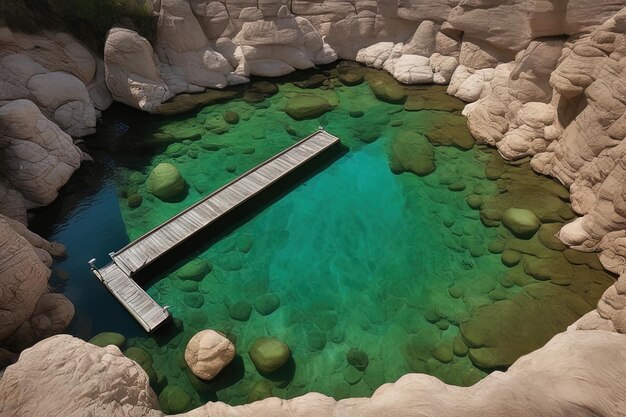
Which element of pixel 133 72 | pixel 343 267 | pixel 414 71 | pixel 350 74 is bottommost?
pixel 343 267

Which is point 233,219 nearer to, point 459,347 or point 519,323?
point 459,347

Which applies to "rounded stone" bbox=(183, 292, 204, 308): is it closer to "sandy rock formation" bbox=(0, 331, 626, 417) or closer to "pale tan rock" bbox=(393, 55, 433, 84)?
"sandy rock formation" bbox=(0, 331, 626, 417)

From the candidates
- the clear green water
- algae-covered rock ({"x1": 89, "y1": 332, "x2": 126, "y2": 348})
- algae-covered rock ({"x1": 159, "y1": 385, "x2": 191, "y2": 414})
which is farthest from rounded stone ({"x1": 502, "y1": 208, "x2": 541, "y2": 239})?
algae-covered rock ({"x1": 89, "y1": 332, "x2": 126, "y2": 348})

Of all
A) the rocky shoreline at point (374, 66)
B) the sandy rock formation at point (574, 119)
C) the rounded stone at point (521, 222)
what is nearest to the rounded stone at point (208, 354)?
the rocky shoreline at point (374, 66)

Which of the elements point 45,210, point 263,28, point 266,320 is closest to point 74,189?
point 45,210

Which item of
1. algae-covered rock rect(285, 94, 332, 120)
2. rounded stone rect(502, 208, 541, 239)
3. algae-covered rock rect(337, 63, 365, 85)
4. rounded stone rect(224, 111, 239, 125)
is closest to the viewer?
rounded stone rect(502, 208, 541, 239)

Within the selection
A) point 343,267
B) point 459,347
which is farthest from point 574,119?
point 343,267

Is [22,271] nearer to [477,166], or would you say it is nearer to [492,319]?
[492,319]
